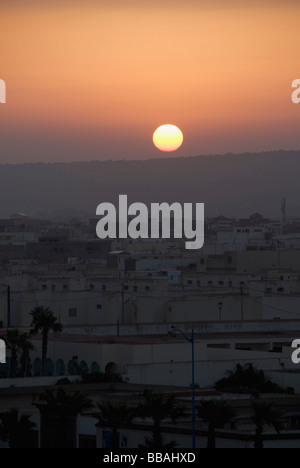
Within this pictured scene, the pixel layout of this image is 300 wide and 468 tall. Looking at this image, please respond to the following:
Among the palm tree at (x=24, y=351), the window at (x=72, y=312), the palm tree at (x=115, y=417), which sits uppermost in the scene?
the window at (x=72, y=312)

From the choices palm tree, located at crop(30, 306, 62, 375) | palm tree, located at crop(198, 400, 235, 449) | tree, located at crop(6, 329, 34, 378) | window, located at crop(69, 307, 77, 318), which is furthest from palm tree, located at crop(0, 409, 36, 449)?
window, located at crop(69, 307, 77, 318)

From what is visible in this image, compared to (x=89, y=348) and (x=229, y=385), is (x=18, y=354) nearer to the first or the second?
(x=89, y=348)

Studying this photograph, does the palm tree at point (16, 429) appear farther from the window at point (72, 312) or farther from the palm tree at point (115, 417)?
the window at point (72, 312)

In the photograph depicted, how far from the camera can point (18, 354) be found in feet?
123

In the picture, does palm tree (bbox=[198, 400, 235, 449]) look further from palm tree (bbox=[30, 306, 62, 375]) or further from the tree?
palm tree (bbox=[30, 306, 62, 375])

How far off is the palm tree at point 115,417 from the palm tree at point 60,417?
1192 mm

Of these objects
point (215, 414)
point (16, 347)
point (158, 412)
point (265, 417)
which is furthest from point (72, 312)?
point (265, 417)

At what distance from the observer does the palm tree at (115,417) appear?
23578 mm

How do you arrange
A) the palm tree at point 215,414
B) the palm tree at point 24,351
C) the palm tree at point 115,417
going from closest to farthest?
the palm tree at point 215,414 < the palm tree at point 115,417 < the palm tree at point 24,351

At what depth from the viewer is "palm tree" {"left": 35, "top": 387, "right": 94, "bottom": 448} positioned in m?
25.1

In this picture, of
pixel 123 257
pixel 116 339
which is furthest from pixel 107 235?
pixel 116 339

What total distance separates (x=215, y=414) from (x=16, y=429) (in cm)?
399

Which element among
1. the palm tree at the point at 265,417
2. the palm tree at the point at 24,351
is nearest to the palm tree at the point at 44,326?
the palm tree at the point at 24,351
